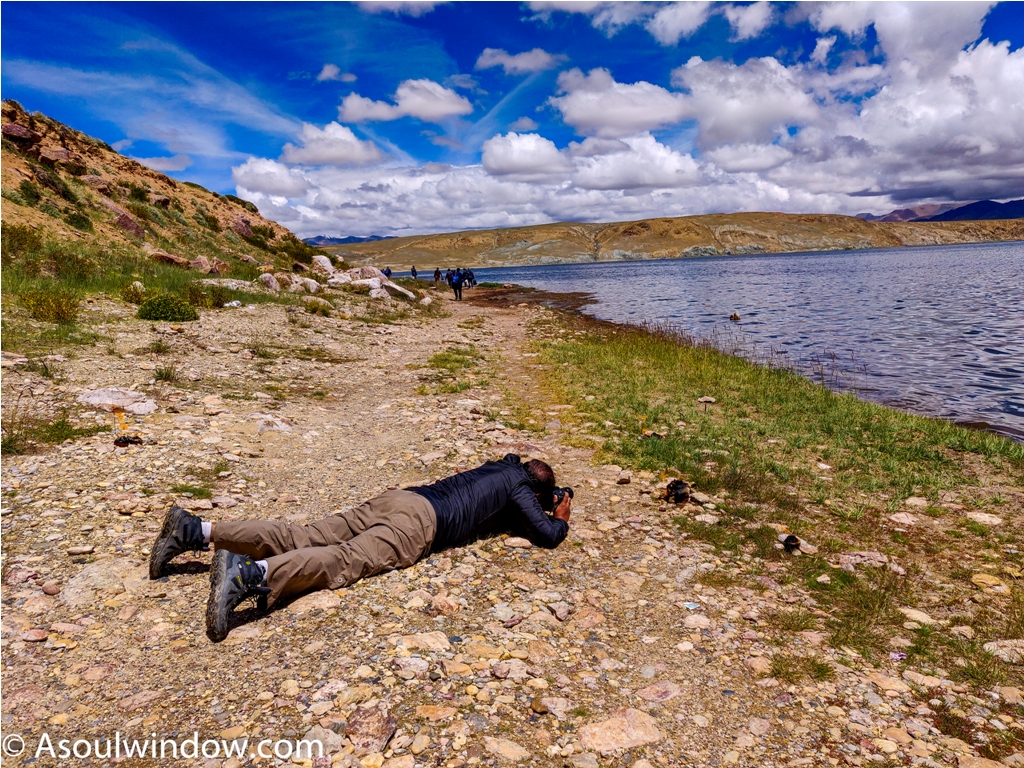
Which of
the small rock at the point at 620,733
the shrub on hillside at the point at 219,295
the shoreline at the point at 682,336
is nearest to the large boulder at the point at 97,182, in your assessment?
the shrub on hillside at the point at 219,295

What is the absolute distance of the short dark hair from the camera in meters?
6.82

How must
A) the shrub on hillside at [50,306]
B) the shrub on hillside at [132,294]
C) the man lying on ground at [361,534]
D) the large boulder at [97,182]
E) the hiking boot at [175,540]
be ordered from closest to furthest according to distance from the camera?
the man lying on ground at [361,534] → the hiking boot at [175,540] → the shrub on hillside at [50,306] → the shrub on hillside at [132,294] → the large boulder at [97,182]

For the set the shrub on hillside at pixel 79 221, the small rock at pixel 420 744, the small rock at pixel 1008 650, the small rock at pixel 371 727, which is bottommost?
the small rock at pixel 1008 650

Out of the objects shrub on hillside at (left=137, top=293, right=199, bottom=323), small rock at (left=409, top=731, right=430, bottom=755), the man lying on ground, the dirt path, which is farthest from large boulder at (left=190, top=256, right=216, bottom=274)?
small rock at (left=409, top=731, right=430, bottom=755)

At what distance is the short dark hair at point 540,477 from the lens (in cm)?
682

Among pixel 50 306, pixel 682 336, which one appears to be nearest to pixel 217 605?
pixel 50 306

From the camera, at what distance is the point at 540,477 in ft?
22.4

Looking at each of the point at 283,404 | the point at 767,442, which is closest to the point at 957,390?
the point at 767,442

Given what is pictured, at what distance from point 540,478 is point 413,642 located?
2.76 meters

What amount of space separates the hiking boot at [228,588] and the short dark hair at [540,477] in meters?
3.24

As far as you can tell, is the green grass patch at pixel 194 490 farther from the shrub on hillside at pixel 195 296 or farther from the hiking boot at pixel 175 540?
the shrub on hillside at pixel 195 296

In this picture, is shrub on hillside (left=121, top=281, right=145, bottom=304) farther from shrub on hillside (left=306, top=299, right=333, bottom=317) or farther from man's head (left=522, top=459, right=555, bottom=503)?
man's head (left=522, top=459, right=555, bottom=503)

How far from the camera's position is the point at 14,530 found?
5605 mm

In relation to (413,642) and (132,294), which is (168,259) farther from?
(413,642)
